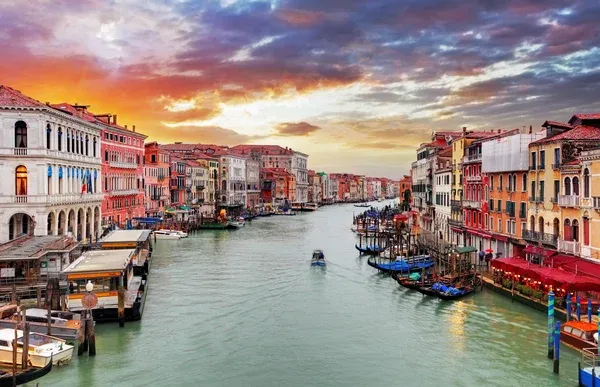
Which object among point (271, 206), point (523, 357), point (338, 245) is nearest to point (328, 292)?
point (523, 357)

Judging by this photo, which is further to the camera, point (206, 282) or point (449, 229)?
point (449, 229)

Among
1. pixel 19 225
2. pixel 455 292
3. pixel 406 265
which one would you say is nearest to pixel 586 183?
pixel 455 292

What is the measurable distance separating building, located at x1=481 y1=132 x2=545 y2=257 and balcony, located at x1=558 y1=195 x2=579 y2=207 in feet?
9.49

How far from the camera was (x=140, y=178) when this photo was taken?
46.3m

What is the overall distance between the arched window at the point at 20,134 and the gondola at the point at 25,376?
14657 millimetres

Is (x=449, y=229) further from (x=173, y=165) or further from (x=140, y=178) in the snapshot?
(x=173, y=165)

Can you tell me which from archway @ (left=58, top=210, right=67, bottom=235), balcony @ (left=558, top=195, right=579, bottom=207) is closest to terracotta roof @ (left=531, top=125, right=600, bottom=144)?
balcony @ (left=558, top=195, right=579, bottom=207)

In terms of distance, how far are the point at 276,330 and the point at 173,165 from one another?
138 ft

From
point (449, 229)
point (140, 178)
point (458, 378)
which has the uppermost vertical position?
point (140, 178)

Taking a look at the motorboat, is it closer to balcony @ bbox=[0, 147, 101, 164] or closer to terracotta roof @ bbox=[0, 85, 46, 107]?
balcony @ bbox=[0, 147, 101, 164]

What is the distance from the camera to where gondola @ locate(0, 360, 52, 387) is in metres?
10.8

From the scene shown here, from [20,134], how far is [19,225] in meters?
3.96

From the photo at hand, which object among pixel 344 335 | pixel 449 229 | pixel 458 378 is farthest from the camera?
pixel 449 229

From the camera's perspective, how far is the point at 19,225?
24.2 m
